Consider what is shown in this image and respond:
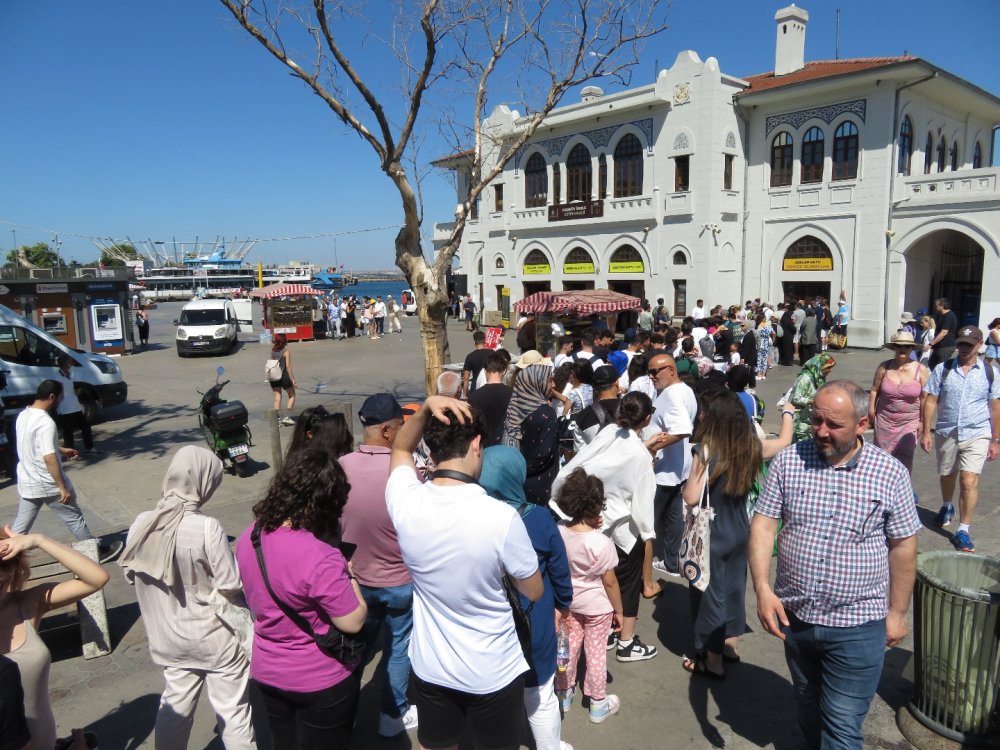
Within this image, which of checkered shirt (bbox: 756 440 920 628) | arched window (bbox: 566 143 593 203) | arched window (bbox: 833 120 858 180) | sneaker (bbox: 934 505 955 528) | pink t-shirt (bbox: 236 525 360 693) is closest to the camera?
pink t-shirt (bbox: 236 525 360 693)

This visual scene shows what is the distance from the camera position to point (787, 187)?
23141 mm

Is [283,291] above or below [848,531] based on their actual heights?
above

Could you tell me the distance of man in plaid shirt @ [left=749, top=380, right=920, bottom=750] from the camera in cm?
272

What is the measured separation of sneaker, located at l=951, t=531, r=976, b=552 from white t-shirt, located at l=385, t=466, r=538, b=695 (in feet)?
17.3

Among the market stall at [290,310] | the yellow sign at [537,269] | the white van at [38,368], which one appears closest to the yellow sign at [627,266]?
the yellow sign at [537,269]

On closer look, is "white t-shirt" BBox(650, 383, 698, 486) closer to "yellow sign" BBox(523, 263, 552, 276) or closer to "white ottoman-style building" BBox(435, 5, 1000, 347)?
"white ottoman-style building" BBox(435, 5, 1000, 347)

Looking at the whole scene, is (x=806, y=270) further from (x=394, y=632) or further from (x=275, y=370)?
(x=394, y=632)

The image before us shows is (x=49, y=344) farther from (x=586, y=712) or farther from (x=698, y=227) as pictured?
(x=698, y=227)

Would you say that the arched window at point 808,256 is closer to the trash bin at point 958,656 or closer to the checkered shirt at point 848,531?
the trash bin at point 958,656

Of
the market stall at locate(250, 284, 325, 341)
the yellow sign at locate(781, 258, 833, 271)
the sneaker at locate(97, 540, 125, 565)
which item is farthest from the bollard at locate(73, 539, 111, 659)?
the yellow sign at locate(781, 258, 833, 271)

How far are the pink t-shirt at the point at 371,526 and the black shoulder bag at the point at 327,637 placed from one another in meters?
0.66

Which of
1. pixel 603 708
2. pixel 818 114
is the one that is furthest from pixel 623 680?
pixel 818 114

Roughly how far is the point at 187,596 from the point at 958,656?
12.3ft

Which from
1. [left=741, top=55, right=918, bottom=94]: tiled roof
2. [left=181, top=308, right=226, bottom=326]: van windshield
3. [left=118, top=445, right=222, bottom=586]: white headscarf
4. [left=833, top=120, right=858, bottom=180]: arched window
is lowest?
[left=118, top=445, right=222, bottom=586]: white headscarf
